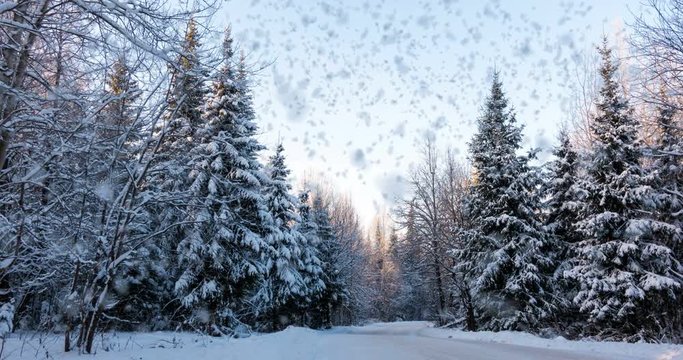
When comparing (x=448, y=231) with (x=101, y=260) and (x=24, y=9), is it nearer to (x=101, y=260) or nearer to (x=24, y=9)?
(x=101, y=260)

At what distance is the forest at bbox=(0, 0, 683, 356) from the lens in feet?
21.8

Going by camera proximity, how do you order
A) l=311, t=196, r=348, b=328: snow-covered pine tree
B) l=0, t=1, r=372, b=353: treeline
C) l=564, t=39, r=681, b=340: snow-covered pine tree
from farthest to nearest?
l=311, t=196, r=348, b=328: snow-covered pine tree < l=564, t=39, r=681, b=340: snow-covered pine tree < l=0, t=1, r=372, b=353: treeline

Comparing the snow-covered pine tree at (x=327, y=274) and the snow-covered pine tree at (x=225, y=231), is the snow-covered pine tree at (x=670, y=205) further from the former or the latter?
the snow-covered pine tree at (x=327, y=274)

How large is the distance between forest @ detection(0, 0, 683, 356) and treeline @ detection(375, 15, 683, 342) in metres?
0.08

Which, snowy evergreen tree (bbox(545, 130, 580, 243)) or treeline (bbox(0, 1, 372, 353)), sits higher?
snowy evergreen tree (bbox(545, 130, 580, 243))

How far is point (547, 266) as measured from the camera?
21188mm

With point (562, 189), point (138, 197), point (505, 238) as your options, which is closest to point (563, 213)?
point (562, 189)

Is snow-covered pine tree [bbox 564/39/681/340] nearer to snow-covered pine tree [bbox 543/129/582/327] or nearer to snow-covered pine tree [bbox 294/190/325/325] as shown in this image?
snow-covered pine tree [bbox 543/129/582/327]

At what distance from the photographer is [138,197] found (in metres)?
7.97

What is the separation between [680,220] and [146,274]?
2079 cm

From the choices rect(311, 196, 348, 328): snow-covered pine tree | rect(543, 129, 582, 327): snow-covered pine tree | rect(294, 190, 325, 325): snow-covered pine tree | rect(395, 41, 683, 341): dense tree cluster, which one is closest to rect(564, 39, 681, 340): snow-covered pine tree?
rect(395, 41, 683, 341): dense tree cluster

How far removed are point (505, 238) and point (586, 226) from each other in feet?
15.9

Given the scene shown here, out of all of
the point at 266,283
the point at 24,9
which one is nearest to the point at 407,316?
the point at 266,283

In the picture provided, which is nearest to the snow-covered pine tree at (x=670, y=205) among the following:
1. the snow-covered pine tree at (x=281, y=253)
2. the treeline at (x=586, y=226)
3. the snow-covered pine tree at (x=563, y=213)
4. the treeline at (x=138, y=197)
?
the treeline at (x=586, y=226)
